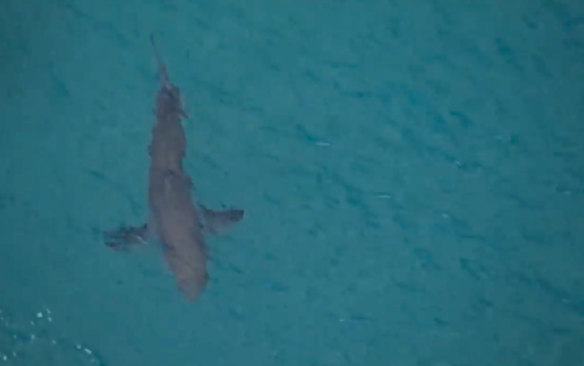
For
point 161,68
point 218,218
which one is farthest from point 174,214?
point 161,68

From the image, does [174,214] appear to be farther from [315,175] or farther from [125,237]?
[315,175]

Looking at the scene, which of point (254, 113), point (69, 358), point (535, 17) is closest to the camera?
point (535, 17)

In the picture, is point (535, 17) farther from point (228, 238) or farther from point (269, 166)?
point (228, 238)

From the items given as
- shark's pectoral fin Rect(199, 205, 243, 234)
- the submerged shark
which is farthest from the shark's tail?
shark's pectoral fin Rect(199, 205, 243, 234)

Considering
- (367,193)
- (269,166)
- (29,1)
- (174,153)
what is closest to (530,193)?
(367,193)

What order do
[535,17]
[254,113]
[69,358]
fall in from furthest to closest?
[69,358] < [254,113] < [535,17]

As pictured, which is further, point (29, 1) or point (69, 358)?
point (69, 358)

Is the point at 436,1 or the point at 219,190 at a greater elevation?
the point at 436,1

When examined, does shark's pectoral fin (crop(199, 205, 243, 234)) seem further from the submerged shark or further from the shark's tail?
the shark's tail
